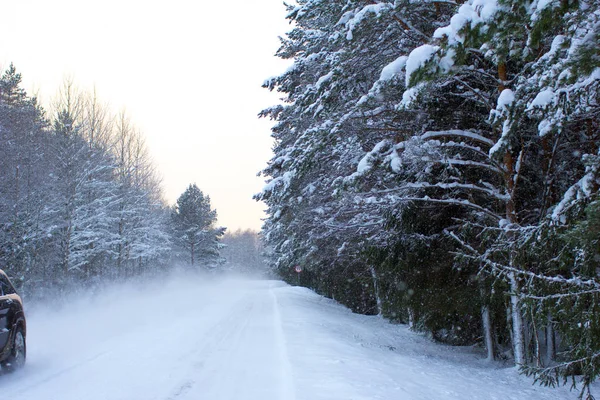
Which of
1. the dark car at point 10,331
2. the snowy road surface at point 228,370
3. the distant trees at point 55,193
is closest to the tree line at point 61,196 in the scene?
the distant trees at point 55,193

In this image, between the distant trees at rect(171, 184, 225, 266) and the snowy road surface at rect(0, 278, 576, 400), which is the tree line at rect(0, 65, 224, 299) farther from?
the distant trees at rect(171, 184, 225, 266)

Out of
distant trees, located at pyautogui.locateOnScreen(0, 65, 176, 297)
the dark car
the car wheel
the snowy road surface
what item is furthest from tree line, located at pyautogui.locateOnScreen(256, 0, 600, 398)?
distant trees, located at pyautogui.locateOnScreen(0, 65, 176, 297)

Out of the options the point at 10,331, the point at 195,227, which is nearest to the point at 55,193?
the point at 10,331

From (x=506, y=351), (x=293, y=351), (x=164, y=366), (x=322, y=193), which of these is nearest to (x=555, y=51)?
(x=293, y=351)

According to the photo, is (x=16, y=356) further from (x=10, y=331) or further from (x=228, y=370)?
(x=228, y=370)

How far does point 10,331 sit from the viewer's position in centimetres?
661

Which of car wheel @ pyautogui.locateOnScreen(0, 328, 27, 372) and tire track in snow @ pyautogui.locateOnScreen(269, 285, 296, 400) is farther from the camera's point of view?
car wheel @ pyautogui.locateOnScreen(0, 328, 27, 372)

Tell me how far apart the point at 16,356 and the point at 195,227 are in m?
47.3

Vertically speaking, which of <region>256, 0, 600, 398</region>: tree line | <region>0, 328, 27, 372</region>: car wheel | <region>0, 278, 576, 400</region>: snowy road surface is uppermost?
<region>256, 0, 600, 398</region>: tree line

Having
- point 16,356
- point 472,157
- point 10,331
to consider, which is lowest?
point 16,356

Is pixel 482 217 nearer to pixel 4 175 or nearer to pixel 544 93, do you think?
pixel 544 93

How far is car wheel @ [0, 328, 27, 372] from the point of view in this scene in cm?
640

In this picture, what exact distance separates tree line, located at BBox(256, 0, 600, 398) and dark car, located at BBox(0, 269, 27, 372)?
5.60 meters

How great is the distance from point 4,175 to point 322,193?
12.6m
